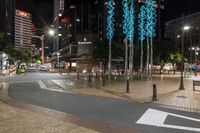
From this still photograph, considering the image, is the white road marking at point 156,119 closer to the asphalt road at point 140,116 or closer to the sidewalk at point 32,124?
the asphalt road at point 140,116

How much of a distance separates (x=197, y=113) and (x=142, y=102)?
4.23m

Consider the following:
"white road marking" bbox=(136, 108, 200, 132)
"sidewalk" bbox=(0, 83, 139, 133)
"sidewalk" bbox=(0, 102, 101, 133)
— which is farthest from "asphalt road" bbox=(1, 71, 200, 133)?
"sidewalk" bbox=(0, 102, 101, 133)

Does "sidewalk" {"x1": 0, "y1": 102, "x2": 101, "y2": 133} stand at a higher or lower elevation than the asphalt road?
higher

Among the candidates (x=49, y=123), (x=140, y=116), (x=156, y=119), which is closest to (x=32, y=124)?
(x=49, y=123)

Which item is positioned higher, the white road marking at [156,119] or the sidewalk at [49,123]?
the sidewalk at [49,123]

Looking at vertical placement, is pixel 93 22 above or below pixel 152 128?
A: above

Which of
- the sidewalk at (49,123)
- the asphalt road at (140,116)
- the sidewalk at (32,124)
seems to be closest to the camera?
the sidewalk at (32,124)

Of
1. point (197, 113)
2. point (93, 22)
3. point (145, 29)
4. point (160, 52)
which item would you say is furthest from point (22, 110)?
point (93, 22)

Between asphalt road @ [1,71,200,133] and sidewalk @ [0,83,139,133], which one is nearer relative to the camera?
sidewalk @ [0,83,139,133]

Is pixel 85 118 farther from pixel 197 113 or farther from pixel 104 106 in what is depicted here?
pixel 197 113

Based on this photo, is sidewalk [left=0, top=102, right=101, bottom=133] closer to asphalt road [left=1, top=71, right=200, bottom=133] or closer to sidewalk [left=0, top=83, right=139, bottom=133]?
sidewalk [left=0, top=83, right=139, bottom=133]

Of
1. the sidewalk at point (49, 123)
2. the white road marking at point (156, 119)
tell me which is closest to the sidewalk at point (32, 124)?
the sidewalk at point (49, 123)

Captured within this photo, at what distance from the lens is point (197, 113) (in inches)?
586

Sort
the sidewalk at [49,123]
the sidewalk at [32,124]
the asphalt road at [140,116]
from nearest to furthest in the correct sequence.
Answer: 1. the sidewalk at [32,124]
2. the sidewalk at [49,123]
3. the asphalt road at [140,116]
